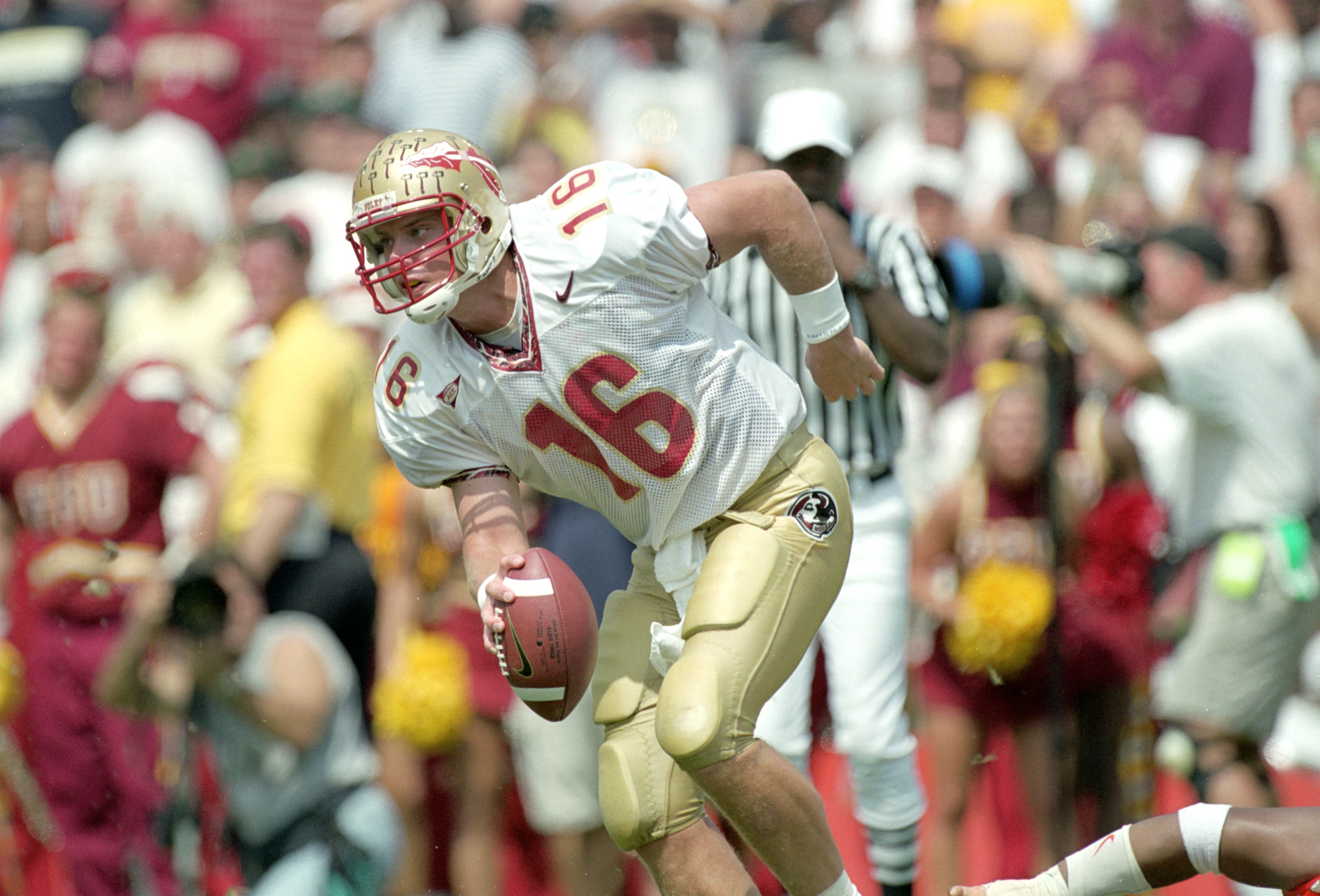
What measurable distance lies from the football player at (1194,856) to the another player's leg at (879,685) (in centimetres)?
100

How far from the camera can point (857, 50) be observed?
8.61 m

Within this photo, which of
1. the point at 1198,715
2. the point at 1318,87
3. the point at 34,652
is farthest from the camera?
the point at 1318,87

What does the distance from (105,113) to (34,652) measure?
388 cm

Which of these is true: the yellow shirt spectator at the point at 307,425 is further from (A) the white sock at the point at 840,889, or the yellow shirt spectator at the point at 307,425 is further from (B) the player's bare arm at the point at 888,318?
(A) the white sock at the point at 840,889

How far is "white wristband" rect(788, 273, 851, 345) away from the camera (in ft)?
11.9

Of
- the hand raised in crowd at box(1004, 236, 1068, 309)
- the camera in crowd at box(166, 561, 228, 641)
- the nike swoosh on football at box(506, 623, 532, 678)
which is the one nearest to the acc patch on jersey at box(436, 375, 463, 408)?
the nike swoosh on football at box(506, 623, 532, 678)

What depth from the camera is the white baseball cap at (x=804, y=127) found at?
453 cm

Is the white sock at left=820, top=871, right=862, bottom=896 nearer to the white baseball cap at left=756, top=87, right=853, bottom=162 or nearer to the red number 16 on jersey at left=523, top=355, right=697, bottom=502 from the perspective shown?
the red number 16 on jersey at left=523, top=355, right=697, bottom=502

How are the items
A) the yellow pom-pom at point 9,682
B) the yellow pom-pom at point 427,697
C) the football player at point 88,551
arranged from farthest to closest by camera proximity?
the yellow pom-pom at point 9,682
the football player at point 88,551
the yellow pom-pom at point 427,697

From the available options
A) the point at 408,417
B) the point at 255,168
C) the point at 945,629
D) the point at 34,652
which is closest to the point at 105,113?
the point at 255,168

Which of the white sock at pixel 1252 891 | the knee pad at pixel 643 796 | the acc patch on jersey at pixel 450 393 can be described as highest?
the acc patch on jersey at pixel 450 393

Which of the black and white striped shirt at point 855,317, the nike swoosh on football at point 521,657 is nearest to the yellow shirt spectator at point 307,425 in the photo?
the black and white striped shirt at point 855,317

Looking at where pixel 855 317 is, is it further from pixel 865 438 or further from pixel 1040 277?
pixel 1040 277

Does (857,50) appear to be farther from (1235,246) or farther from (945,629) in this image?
(945,629)
